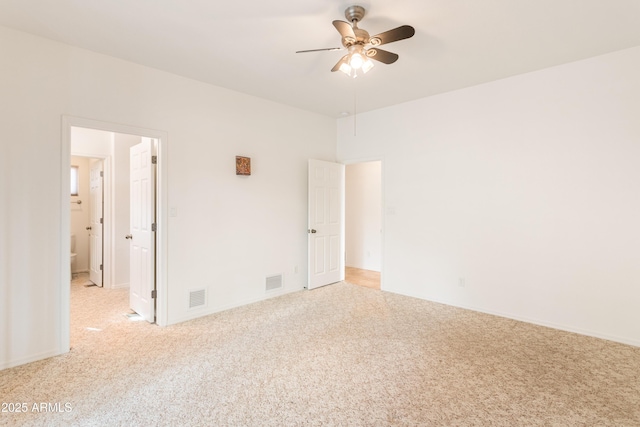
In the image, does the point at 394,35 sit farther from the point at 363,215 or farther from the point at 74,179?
the point at 74,179

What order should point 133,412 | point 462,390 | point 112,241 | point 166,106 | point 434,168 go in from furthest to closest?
point 112,241, point 434,168, point 166,106, point 462,390, point 133,412

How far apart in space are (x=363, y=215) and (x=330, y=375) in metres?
4.37

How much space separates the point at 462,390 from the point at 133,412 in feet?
7.48

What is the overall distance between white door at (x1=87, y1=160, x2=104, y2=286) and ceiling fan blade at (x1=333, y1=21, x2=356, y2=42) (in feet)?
15.4

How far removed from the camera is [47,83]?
2719 millimetres

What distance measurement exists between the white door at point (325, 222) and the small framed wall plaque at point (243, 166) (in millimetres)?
1073

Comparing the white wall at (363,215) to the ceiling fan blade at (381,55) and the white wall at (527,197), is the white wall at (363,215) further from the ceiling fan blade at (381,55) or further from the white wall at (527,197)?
the ceiling fan blade at (381,55)

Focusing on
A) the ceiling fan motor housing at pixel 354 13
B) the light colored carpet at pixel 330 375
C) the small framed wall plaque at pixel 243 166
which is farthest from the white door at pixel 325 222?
the ceiling fan motor housing at pixel 354 13

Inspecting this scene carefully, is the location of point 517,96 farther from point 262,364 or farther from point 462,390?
point 262,364

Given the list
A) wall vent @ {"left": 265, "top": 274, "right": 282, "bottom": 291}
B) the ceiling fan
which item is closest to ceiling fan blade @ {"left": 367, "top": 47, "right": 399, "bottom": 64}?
the ceiling fan

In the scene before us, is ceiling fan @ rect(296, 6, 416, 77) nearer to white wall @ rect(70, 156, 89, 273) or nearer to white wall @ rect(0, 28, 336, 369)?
white wall @ rect(0, 28, 336, 369)

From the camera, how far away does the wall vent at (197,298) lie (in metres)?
3.65

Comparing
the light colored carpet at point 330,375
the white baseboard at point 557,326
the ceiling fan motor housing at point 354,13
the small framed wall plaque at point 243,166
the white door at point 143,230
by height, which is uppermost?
the ceiling fan motor housing at point 354,13

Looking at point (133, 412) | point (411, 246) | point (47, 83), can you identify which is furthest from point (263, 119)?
point (133, 412)
